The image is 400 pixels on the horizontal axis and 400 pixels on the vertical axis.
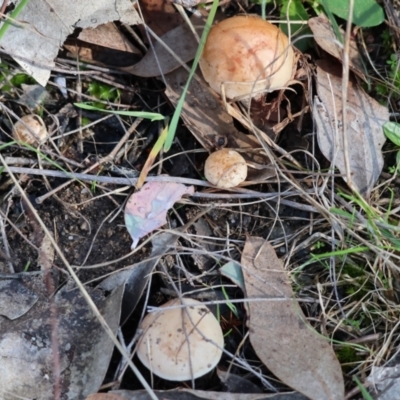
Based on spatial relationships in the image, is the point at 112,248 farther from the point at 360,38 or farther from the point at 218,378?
the point at 360,38

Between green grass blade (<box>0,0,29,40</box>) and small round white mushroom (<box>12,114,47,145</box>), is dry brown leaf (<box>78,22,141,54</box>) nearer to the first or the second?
green grass blade (<box>0,0,29,40</box>)

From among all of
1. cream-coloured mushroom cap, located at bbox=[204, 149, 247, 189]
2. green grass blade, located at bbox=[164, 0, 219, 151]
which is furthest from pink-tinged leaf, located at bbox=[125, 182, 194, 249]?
green grass blade, located at bbox=[164, 0, 219, 151]

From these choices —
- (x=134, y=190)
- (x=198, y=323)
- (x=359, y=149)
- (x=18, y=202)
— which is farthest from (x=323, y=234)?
(x=18, y=202)

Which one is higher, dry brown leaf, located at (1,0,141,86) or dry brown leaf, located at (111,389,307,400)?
dry brown leaf, located at (1,0,141,86)

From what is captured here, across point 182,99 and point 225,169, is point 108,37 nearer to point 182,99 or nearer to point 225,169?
point 182,99

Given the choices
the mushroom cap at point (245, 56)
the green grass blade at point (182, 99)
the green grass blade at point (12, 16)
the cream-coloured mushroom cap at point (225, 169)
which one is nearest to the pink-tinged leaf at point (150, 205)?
the cream-coloured mushroom cap at point (225, 169)

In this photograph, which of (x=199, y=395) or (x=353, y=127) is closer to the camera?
(x=199, y=395)

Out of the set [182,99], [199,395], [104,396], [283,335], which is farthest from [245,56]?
[104,396]
